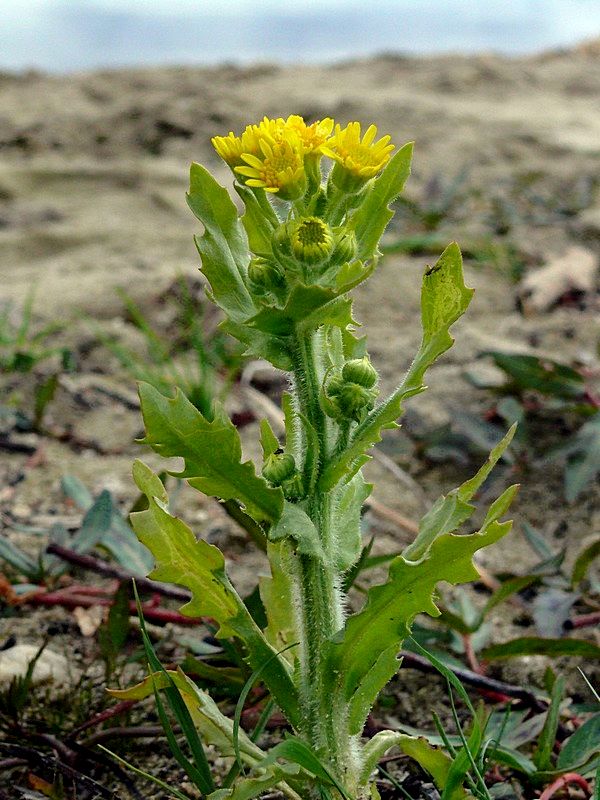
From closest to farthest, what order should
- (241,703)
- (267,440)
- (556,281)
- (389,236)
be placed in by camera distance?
(241,703) → (267,440) → (556,281) → (389,236)

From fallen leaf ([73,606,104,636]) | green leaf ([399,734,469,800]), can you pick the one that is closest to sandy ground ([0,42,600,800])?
fallen leaf ([73,606,104,636])

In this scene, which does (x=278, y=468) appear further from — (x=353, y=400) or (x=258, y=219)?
(x=258, y=219)

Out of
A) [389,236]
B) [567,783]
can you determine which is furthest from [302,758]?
[389,236]

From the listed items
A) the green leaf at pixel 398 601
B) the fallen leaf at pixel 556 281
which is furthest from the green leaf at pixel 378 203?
the fallen leaf at pixel 556 281

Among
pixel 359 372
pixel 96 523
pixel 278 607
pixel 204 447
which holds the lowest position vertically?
pixel 96 523

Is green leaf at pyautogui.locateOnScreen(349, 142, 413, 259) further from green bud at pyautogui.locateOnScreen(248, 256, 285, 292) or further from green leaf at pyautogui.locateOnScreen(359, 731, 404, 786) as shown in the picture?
green leaf at pyautogui.locateOnScreen(359, 731, 404, 786)

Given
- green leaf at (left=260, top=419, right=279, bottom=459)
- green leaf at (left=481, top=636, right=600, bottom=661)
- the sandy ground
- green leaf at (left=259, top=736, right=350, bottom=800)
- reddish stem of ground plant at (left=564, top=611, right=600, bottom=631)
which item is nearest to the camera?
green leaf at (left=259, top=736, right=350, bottom=800)
